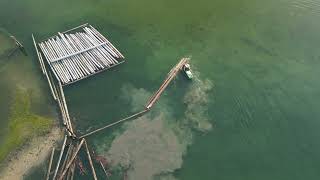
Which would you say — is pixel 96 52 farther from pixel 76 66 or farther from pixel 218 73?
pixel 218 73

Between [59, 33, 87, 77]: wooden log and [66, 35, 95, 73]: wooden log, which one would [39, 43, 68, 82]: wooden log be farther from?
[66, 35, 95, 73]: wooden log

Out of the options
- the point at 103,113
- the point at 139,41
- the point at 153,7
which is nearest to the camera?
the point at 103,113

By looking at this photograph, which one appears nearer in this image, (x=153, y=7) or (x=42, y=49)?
(x=42, y=49)

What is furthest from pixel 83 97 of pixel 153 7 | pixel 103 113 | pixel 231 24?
pixel 231 24

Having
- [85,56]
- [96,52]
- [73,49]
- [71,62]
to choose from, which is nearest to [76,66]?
[71,62]

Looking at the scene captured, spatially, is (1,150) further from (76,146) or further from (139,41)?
(139,41)

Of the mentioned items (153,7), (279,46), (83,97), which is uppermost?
(153,7)
